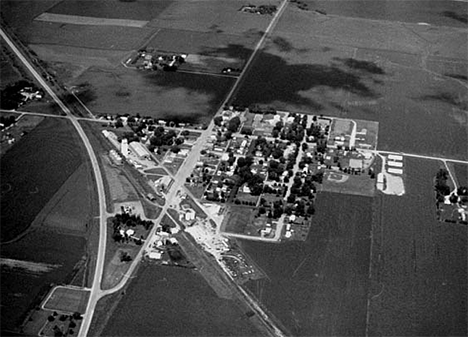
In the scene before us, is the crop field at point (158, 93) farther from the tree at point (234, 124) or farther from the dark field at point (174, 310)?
the dark field at point (174, 310)

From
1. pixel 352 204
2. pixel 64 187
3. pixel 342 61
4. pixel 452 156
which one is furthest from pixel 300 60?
pixel 64 187

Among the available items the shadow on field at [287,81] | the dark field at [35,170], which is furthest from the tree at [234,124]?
the dark field at [35,170]

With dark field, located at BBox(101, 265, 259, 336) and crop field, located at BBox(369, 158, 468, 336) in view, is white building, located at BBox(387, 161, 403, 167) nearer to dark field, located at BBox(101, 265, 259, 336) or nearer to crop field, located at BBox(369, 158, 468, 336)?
crop field, located at BBox(369, 158, 468, 336)

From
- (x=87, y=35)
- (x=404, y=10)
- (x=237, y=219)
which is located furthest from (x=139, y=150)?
(x=404, y=10)

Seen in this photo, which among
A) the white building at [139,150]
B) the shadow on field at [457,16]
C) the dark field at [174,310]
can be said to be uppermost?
the white building at [139,150]

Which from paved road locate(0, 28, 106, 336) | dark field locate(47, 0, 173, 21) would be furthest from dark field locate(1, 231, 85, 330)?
dark field locate(47, 0, 173, 21)

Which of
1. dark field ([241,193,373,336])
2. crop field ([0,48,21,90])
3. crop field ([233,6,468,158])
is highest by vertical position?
crop field ([0,48,21,90])
